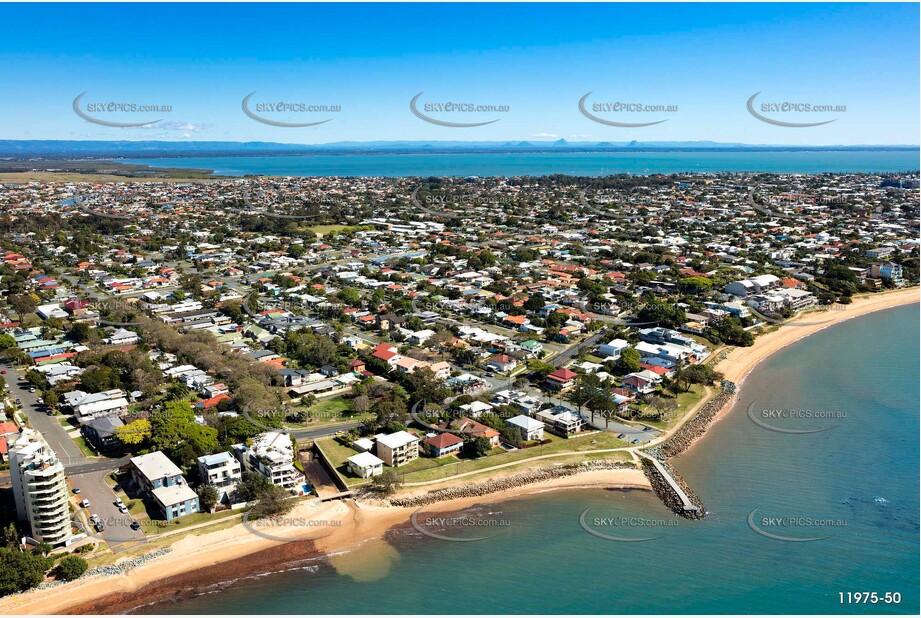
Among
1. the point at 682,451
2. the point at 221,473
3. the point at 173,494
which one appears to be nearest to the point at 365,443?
the point at 221,473

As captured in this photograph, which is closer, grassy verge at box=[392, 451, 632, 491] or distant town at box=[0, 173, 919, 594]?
distant town at box=[0, 173, 919, 594]

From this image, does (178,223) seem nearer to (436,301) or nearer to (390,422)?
(436,301)

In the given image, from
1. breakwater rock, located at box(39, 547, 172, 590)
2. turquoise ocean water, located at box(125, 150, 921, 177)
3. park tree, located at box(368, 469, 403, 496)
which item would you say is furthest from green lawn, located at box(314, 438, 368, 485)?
turquoise ocean water, located at box(125, 150, 921, 177)

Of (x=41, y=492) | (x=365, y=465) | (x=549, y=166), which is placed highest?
(x=549, y=166)

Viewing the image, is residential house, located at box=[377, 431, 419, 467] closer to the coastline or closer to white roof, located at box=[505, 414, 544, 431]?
white roof, located at box=[505, 414, 544, 431]

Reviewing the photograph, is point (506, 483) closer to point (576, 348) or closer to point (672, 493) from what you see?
point (672, 493)
